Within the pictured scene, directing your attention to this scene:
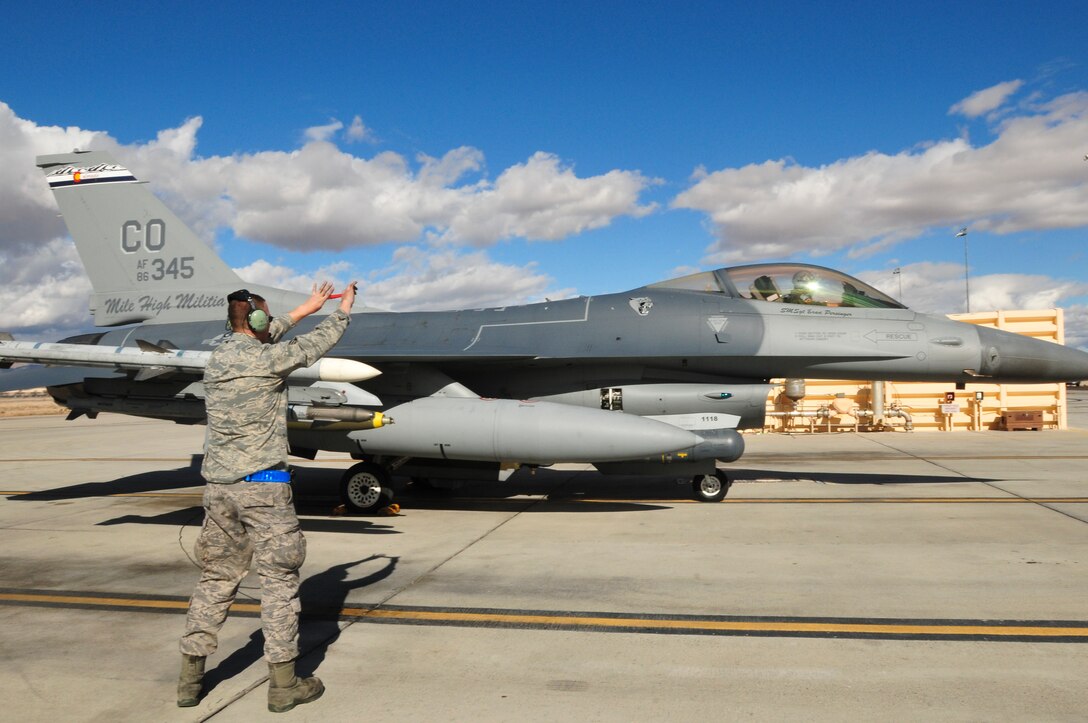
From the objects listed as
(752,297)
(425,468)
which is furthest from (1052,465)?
(425,468)

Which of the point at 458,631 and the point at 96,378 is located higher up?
the point at 96,378

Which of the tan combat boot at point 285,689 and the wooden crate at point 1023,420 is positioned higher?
the wooden crate at point 1023,420

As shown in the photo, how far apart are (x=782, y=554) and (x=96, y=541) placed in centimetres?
717

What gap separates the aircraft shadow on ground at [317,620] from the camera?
3980mm

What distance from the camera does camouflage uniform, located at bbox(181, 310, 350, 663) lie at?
3510mm

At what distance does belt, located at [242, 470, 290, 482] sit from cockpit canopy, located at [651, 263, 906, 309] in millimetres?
6877

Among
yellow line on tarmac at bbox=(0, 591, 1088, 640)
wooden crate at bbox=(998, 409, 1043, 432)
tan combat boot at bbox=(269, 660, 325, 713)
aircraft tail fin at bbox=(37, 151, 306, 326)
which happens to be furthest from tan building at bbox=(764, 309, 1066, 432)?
tan combat boot at bbox=(269, 660, 325, 713)

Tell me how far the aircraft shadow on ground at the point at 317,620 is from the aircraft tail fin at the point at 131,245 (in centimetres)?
617

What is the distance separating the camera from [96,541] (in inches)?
301

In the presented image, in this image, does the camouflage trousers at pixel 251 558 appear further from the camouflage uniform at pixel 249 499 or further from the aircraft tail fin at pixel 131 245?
the aircraft tail fin at pixel 131 245

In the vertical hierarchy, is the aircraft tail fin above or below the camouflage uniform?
above

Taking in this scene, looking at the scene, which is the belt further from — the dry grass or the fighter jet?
the dry grass

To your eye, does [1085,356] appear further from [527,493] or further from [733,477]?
[527,493]

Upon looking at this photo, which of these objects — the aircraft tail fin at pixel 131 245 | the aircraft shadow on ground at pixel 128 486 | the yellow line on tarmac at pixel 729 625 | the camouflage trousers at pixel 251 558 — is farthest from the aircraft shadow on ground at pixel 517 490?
the camouflage trousers at pixel 251 558
